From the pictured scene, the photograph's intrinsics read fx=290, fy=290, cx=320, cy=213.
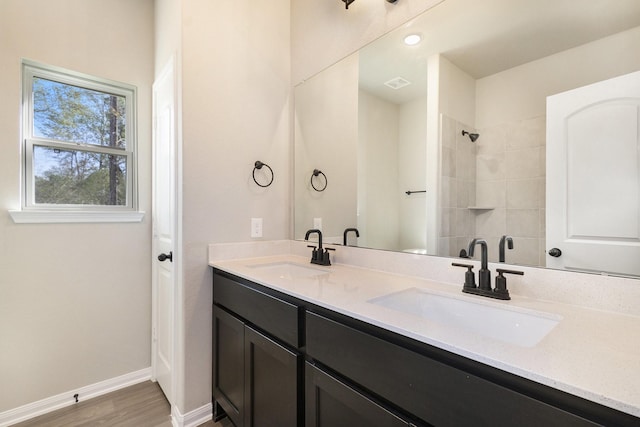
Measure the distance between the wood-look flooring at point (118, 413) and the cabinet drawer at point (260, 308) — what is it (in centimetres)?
73

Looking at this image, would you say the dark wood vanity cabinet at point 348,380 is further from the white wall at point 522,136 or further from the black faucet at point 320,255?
the white wall at point 522,136

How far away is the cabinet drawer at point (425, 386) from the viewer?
54cm

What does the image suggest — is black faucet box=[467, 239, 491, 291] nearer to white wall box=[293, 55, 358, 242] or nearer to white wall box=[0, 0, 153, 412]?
white wall box=[293, 55, 358, 242]

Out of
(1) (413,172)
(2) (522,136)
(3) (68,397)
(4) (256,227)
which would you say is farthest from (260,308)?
(3) (68,397)

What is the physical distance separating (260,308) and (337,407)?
52cm

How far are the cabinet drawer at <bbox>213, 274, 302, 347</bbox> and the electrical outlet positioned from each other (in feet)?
1.19

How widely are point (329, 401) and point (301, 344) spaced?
0.20 m

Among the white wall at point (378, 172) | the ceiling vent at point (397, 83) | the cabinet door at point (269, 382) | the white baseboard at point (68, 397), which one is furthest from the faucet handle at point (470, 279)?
the white baseboard at point (68, 397)

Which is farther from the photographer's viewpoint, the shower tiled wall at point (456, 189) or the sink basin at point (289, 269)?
the sink basin at point (289, 269)

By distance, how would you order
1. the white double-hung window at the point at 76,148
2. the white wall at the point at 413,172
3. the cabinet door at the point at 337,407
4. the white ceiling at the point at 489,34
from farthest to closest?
the white double-hung window at the point at 76,148, the white wall at the point at 413,172, the white ceiling at the point at 489,34, the cabinet door at the point at 337,407

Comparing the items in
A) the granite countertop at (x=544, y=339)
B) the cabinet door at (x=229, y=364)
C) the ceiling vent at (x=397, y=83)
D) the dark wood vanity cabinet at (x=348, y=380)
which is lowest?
the cabinet door at (x=229, y=364)

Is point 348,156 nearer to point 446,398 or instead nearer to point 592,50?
point 592,50

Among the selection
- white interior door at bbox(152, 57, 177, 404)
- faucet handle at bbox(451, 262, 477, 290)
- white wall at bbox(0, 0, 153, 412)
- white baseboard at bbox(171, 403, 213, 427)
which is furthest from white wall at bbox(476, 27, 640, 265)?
white wall at bbox(0, 0, 153, 412)

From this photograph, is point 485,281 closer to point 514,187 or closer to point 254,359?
point 514,187
